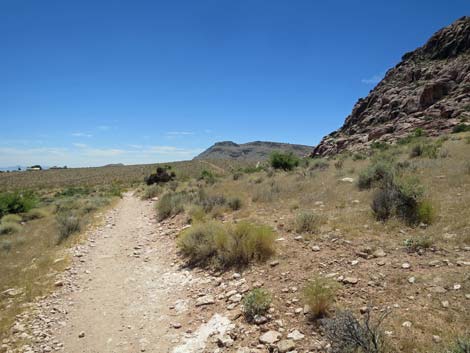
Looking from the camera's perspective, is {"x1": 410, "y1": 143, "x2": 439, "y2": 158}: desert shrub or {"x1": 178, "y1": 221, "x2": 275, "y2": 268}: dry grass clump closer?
{"x1": 178, "y1": 221, "x2": 275, "y2": 268}: dry grass clump

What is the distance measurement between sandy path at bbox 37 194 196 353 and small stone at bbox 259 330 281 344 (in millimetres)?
1292

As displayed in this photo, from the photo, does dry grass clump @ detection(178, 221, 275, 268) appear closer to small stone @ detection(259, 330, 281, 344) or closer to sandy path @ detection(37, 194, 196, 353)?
sandy path @ detection(37, 194, 196, 353)

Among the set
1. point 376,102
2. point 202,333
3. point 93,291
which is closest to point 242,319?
point 202,333

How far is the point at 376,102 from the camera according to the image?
42500 mm

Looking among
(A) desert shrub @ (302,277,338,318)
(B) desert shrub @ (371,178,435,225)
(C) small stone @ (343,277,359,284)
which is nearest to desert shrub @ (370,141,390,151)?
(B) desert shrub @ (371,178,435,225)

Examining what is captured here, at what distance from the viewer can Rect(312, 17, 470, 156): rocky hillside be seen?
28.6m

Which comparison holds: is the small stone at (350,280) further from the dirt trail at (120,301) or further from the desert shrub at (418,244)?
the dirt trail at (120,301)

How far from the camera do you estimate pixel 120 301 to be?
5.07 meters

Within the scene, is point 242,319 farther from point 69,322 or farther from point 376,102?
point 376,102

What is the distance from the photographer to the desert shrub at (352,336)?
8.39 feet

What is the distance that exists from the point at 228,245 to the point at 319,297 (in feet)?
8.60

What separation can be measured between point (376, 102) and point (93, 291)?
47129mm

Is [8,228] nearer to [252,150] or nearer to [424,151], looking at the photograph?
[424,151]

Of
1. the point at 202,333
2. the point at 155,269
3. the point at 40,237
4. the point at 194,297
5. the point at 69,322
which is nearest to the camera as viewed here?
the point at 202,333
